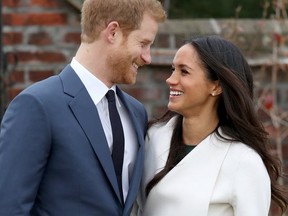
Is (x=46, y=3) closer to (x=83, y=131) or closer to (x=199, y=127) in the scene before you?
(x=199, y=127)

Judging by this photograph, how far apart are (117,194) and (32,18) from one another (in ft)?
7.36

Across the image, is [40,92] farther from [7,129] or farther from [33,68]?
[33,68]

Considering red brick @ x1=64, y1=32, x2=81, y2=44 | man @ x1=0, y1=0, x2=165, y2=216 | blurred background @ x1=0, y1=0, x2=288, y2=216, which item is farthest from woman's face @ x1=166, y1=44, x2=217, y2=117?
red brick @ x1=64, y1=32, x2=81, y2=44

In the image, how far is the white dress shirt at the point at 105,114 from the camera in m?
3.76

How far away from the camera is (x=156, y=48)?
5953mm

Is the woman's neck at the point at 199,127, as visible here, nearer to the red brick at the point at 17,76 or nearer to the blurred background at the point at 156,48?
the blurred background at the point at 156,48

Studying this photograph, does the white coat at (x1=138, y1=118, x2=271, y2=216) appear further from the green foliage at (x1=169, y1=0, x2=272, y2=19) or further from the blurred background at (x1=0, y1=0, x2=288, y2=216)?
the green foliage at (x1=169, y1=0, x2=272, y2=19)

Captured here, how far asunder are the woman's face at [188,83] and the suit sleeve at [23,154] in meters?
0.59

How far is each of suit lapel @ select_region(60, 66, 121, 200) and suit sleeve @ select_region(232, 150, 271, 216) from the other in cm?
45

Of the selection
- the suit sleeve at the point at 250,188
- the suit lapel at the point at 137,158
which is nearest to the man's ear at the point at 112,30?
the suit lapel at the point at 137,158

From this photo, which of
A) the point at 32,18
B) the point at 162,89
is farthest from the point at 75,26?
the point at 162,89

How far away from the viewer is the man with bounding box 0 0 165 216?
3.56 m

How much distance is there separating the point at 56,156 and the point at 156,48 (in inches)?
96.4

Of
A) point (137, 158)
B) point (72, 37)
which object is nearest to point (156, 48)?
point (72, 37)
